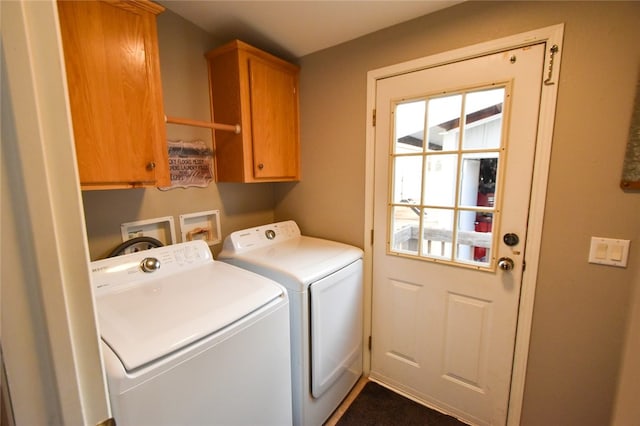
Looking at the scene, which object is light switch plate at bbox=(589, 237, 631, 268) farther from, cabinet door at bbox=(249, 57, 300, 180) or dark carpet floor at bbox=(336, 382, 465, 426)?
cabinet door at bbox=(249, 57, 300, 180)

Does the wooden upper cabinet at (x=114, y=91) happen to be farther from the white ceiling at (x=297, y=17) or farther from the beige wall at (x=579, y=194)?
the beige wall at (x=579, y=194)

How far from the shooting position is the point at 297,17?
152 cm

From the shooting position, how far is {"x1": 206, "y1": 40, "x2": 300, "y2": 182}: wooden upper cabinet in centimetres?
164

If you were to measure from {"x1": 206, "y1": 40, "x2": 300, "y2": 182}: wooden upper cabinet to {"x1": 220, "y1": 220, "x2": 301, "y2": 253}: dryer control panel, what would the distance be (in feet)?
1.17

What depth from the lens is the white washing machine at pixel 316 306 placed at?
138 centimetres

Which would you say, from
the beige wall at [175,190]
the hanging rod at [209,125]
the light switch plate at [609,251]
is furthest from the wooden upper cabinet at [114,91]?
the light switch plate at [609,251]

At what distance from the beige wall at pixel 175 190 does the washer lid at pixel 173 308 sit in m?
0.41

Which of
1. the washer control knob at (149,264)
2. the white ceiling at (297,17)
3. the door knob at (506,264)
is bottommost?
the door knob at (506,264)

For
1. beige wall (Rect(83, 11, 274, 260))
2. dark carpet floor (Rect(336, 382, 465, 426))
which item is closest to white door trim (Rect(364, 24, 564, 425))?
dark carpet floor (Rect(336, 382, 465, 426))

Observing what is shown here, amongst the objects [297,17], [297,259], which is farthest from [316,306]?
[297,17]

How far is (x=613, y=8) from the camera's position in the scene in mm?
1092

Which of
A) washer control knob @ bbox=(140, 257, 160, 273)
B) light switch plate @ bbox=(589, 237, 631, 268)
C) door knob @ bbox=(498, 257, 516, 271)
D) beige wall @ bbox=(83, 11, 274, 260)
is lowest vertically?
door knob @ bbox=(498, 257, 516, 271)

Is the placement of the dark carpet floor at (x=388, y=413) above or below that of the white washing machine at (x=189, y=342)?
below

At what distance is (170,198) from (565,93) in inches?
82.5
